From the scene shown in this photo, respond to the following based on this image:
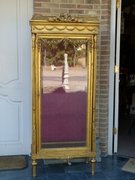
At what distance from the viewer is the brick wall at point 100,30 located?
3.31 metres

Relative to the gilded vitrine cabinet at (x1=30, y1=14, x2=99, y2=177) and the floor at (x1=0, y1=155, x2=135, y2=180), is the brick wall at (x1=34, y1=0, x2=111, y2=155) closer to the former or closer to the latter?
the floor at (x1=0, y1=155, x2=135, y2=180)

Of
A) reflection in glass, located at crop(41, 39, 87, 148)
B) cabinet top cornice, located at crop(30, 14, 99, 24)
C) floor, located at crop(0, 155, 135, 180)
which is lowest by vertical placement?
floor, located at crop(0, 155, 135, 180)

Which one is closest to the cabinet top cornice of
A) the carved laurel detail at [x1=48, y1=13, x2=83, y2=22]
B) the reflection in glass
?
the carved laurel detail at [x1=48, y1=13, x2=83, y2=22]

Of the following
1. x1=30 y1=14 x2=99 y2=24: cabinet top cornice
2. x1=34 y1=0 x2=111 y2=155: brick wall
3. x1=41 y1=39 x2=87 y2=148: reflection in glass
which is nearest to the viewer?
x1=30 y1=14 x2=99 y2=24: cabinet top cornice

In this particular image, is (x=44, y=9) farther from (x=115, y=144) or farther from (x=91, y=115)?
(x=115, y=144)

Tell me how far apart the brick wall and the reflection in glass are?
535 millimetres

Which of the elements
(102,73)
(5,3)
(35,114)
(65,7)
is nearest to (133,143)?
(102,73)

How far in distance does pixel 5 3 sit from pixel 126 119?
3.76 m

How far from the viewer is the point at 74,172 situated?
310 centimetres

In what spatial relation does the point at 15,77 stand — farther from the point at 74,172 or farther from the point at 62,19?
the point at 74,172

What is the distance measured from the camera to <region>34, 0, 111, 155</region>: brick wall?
3.31 metres

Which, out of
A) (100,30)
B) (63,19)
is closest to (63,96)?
(63,19)

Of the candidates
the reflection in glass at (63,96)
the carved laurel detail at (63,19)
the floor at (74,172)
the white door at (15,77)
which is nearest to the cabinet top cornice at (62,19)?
the carved laurel detail at (63,19)

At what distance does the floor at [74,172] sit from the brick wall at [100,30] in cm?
35
